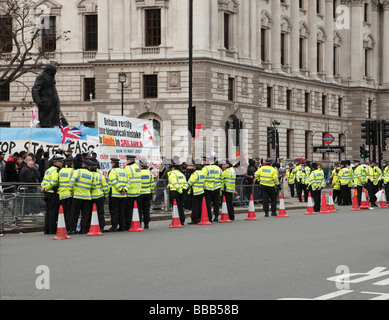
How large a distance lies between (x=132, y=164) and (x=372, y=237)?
6276mm

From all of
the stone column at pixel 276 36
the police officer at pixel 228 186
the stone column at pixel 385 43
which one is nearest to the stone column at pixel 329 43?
the stone column at pixel 385 43

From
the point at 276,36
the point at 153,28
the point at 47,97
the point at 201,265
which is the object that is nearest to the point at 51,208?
the point at 47,97

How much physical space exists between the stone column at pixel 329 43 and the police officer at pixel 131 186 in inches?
2413

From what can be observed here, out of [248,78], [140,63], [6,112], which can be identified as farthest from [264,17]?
[6,112]

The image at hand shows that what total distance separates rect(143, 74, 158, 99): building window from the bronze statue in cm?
3527

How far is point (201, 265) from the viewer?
1341cm

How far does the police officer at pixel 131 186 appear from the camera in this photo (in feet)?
70.5

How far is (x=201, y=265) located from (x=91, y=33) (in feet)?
169

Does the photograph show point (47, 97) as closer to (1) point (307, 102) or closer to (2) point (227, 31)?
(2) point (227, 31)

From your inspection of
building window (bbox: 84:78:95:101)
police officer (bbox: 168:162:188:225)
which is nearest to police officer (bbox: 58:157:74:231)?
police officer (bbox: 168:162:188:225)

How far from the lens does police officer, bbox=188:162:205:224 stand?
24031 mm

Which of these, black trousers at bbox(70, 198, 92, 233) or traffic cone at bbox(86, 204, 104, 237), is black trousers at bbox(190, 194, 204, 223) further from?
traffic cone at bbox(86, 204, 104, 237)

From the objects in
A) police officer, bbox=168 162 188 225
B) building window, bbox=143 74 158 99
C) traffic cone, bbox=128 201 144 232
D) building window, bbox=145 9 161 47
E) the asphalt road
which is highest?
building window, bbox=145 9 161 47

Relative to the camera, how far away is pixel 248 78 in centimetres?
6475
